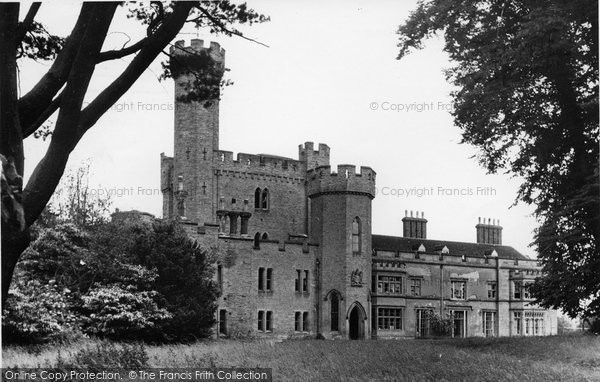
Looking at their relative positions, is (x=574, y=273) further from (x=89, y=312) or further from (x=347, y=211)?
(x=347, y=211)

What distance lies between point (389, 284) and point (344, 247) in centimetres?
593

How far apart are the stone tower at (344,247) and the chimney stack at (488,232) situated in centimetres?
1668

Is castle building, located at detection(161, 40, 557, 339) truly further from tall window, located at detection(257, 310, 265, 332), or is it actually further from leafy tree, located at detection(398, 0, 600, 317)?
leafy tree, located at detection(398, 0, 600, 317)

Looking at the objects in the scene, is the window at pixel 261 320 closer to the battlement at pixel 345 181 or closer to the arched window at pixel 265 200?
the battlement at pixel 345 181

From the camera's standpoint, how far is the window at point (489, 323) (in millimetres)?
49094

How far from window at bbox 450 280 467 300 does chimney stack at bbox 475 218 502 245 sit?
24.8 feet

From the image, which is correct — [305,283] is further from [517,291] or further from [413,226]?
[517,291]

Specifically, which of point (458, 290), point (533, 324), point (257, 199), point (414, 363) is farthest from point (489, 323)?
point (414, 363)

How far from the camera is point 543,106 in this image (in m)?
17.6

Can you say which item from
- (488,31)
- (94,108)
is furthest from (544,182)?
(94,108)

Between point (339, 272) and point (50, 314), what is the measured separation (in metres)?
20.0

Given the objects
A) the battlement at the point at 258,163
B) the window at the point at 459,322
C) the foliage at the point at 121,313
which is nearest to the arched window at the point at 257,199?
the battlement at the point at 258,163

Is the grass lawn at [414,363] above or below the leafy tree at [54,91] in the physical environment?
below

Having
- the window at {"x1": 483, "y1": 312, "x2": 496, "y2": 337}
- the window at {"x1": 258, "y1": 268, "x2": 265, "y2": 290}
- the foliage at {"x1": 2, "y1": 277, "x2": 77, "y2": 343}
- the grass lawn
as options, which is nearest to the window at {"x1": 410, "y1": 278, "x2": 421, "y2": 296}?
the window at {"x1": 483, "y1": 312, "x2": 496, "y2": 337}
